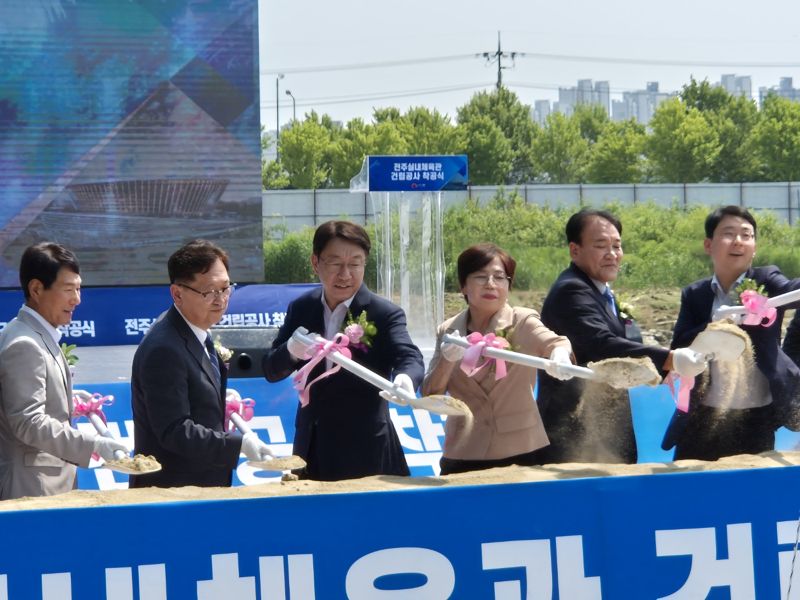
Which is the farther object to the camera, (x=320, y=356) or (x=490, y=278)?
(x=490, y=278)

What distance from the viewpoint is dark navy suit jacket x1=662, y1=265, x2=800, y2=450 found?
4.18 meters

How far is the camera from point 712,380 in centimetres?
426

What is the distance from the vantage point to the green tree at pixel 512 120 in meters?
48.8

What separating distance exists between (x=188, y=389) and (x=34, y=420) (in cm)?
43

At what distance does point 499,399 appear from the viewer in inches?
152

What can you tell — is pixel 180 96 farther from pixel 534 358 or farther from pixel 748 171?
pixel 748 171

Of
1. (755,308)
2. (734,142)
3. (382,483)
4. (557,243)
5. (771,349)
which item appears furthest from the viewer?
(734,142)

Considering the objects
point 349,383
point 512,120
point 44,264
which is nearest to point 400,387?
point 349,383

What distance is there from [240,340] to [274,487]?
546 cm

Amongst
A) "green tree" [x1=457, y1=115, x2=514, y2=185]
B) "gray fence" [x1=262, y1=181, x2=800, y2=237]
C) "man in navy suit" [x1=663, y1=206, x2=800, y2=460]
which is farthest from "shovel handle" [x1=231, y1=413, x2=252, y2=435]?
"green tree" [x1=457, y1=115, x2=514, y2=185]

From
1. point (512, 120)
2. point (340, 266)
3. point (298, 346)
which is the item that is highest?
point (512, 120)

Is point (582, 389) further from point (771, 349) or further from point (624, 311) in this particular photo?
point (771, 349)

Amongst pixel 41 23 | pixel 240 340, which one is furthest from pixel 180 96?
pixel 240 340

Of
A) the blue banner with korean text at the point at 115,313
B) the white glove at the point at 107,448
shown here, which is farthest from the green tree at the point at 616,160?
the white glove at the point at 107,448
